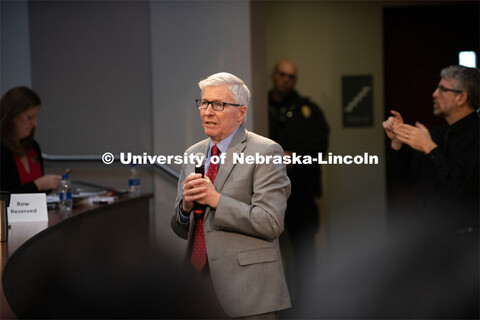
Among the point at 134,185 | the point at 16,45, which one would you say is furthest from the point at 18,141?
the point at 16,45

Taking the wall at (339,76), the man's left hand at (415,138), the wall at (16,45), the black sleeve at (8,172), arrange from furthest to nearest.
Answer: the wall at (339,76) < the wall at (16,45) < the black sleeve at (8,172) < the man's left hand at (415,138)

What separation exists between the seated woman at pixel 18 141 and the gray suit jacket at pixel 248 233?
197cm

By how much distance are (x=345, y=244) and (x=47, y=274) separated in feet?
9.65

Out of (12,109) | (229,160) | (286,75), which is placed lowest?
(229,160)

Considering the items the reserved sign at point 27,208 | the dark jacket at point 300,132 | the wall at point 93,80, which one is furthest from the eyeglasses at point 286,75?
the reserved sign at point 27,208

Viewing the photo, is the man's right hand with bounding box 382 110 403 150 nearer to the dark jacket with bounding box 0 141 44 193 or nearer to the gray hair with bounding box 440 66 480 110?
the gray hair with bounding box 440 66 480 110

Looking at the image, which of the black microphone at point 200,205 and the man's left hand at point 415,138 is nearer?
the black microphone at point 200,205

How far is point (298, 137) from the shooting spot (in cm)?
451

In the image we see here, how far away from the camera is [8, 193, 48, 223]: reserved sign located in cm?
302

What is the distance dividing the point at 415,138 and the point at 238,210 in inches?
48.6

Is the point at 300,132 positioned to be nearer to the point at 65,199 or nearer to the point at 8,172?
the point at 65,199

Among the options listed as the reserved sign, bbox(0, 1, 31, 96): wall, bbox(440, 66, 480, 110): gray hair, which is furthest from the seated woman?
→ bbox(440, 66, 480, 110): gray hair

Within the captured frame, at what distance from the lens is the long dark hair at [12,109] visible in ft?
12.8

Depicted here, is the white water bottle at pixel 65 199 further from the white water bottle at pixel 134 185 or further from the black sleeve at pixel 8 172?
the white water bottle at pixel 134 185
